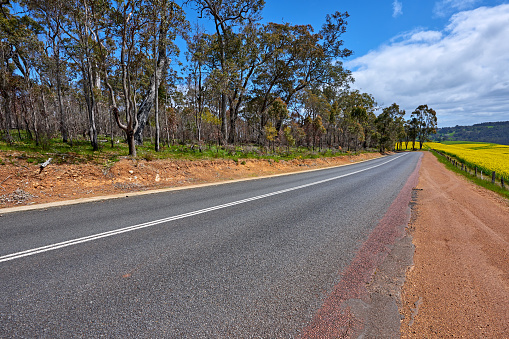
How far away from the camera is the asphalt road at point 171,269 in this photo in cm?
225

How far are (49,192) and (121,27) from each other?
9022mm

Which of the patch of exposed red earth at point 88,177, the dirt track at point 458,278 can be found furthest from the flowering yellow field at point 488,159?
the patch of exposed red earth at point 88,177

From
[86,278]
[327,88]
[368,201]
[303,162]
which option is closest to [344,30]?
[327,88]

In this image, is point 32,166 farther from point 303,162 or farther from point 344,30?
point 344,30

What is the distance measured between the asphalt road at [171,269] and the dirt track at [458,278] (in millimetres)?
959

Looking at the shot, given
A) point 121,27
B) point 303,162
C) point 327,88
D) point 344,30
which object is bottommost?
point 303,162

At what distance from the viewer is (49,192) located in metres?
7.75

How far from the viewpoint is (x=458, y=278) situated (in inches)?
124

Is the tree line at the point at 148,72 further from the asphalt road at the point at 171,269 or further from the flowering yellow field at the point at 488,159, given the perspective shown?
the flowering yellow field at the point at 488,159

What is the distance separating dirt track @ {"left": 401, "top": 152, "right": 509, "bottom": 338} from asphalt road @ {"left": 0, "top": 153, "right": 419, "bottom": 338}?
959 millimetres

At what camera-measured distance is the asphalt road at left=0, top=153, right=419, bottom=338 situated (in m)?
2.25

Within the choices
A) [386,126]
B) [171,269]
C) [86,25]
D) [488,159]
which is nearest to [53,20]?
[86,25]

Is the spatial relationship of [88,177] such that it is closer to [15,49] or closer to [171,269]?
[171,269]

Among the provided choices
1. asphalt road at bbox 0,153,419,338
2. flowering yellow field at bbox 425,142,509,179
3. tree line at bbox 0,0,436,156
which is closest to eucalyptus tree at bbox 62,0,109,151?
tree line at bbox 0,0,436,156
